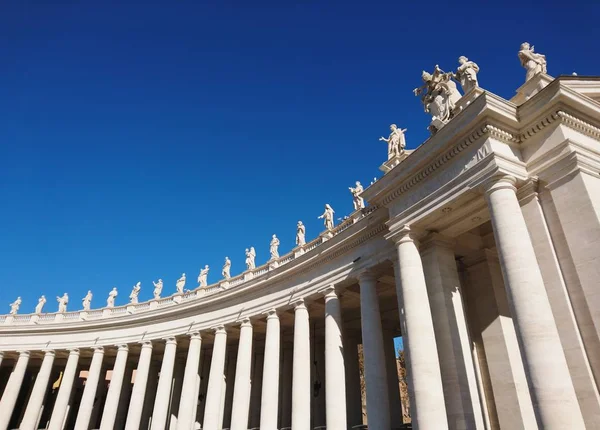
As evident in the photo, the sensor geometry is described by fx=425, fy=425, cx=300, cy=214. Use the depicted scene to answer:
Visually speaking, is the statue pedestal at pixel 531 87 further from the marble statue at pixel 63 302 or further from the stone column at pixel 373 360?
the marble statue at pixel 63 302

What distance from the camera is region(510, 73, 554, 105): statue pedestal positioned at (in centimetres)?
2398

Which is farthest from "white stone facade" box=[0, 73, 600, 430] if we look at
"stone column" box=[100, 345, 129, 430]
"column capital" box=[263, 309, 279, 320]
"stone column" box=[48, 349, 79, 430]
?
"stone column" box=[48, 349, 79, 430]

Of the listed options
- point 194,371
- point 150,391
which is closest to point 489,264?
point 194,371

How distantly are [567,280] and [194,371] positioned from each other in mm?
41712

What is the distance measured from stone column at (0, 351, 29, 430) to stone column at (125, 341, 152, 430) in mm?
17446

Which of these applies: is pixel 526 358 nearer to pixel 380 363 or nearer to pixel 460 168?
pixel 460 168

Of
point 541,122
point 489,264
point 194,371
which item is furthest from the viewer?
point 194,371

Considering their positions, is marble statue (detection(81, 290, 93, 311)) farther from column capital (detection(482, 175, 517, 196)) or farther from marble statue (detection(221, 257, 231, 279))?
column capital (detection(482, 175, 517, 196))

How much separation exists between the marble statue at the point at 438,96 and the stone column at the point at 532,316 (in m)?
6.70

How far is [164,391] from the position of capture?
170ft

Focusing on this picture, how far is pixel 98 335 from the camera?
203 feet

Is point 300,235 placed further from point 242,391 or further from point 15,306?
point 15,306

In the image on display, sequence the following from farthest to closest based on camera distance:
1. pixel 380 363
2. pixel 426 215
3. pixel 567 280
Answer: pixel 380 363, pixel 426 215, pixel 567 280

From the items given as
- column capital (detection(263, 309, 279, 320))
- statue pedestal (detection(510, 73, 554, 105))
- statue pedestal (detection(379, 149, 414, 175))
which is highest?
statue pedestal (detection(379, 149, 414, 175))
